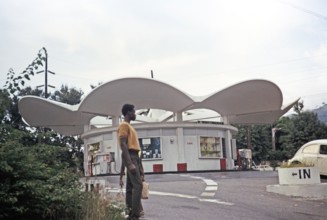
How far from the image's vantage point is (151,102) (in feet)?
107

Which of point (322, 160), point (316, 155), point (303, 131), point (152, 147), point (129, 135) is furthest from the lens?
point (303, 131)

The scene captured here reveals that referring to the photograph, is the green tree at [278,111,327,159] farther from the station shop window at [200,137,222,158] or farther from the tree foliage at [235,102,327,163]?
Answer: the station shop window at [200,137,222,158]

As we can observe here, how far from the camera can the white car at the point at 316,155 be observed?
642 inches

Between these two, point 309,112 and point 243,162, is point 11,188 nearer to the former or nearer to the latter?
point 243,162

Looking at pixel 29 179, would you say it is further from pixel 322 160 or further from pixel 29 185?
pixel 322 160

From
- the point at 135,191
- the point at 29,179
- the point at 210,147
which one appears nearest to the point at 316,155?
the point at 135,191

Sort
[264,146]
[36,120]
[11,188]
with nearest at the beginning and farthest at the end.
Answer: [11,188], [36,120], [264,146]

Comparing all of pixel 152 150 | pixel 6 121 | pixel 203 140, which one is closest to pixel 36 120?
pixel 152 150

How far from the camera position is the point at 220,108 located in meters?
34.1

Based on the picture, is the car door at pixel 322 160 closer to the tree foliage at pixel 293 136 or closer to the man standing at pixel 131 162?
the man standing at pixel 131 162

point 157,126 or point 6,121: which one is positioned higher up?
point 157,126

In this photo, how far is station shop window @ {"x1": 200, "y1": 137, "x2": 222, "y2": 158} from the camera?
30500 mm

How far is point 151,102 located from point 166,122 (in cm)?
334

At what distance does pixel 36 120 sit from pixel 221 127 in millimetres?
15457
